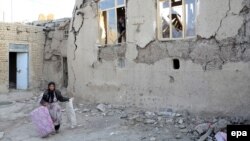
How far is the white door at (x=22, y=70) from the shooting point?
1622 centimetres

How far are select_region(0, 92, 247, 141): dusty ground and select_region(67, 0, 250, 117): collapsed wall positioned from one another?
0.44 metres

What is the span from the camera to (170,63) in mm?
8930

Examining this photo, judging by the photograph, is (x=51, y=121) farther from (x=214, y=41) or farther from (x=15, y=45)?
(x=15, y=45)

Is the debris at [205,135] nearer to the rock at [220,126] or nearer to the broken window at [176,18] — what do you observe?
the rock at [220,126]

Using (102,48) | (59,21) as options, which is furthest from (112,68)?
(59,21)

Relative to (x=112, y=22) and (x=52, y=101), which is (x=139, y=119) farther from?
(x=112, y=22)

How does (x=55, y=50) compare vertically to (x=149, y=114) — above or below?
above

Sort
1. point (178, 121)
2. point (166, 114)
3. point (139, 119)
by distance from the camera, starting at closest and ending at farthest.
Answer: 1. point (178, 121)
2. point (139, 119)
3. point (166, 114)

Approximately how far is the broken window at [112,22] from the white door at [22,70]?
6301 millimetres

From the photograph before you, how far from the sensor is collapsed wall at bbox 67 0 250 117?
7586 millimetres

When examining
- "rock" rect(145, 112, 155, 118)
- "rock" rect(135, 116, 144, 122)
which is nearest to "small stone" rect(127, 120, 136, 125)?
"rock" rect(135, 116, 144, 122)

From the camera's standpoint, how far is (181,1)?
890cm

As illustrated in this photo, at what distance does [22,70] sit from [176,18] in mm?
9617

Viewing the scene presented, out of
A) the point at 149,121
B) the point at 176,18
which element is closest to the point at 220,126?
the point at 149,121
